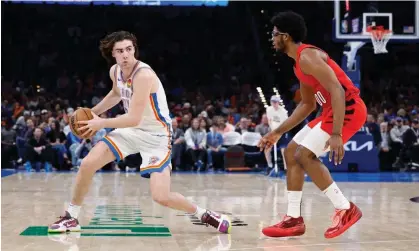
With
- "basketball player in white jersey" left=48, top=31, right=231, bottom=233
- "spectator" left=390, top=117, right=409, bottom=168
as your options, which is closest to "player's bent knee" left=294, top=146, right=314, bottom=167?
"basketball player in white jersey" left=48, top=31, right=231, bottom=233

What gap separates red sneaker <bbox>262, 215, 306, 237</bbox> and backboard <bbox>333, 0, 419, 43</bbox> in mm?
10771

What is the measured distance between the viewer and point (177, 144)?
53.5ft

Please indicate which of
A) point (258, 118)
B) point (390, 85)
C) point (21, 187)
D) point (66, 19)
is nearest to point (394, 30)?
point (258, 118)

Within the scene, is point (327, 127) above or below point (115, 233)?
above

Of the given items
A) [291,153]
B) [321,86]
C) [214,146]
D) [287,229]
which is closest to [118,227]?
[287,229]

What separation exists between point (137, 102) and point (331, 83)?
1459mm

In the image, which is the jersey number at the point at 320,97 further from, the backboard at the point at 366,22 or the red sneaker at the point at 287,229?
the backboard at the point at 366,22

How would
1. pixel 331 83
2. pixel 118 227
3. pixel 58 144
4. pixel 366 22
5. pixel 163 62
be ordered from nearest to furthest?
pixel 331 83, pixel 118 227, pixel 58 144, pixel 366 22, pixel 163 62

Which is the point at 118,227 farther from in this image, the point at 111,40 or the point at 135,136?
the point at 111,40

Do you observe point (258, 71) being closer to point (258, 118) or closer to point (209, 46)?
point (209, 46)

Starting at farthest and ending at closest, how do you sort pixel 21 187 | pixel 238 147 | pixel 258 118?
pixel 258 118 < pixel 238 147 < pixel 21 187

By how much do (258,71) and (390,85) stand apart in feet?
13.8

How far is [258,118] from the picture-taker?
1875 centimetres

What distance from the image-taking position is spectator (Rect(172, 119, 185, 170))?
16297mm
